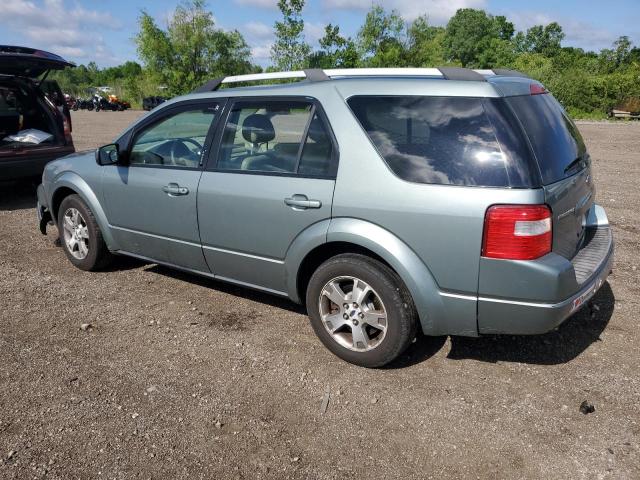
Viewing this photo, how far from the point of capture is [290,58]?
104 ft

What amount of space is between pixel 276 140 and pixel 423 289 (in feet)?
5.13

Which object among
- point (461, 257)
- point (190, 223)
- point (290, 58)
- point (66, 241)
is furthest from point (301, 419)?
point (290, 58)

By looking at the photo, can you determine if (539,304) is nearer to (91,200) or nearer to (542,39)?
(91,200)

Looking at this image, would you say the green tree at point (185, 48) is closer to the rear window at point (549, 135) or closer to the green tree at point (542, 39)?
the rear window at point (549, 135)

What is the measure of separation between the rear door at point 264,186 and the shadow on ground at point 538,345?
1382mm

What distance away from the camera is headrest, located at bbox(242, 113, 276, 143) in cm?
394

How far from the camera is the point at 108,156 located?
4648 millimetres

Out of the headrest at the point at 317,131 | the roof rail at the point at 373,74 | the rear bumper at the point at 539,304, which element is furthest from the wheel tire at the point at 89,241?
the rear bumper at the point at 539,304

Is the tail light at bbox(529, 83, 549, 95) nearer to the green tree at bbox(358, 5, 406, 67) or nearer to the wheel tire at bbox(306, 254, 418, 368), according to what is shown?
the wheel tire at bbox(306, 254, 418, 368)

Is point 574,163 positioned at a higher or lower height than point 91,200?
higher

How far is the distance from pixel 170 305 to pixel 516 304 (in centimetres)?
284

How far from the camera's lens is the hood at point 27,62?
23.0 feet

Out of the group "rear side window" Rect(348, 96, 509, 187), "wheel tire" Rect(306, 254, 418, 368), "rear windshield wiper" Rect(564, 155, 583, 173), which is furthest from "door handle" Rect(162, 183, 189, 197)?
"rear windshield wiper" Rect(564, 155, 583, 173)

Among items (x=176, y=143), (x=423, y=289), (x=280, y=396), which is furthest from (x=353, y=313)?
(x=176, y=143)
